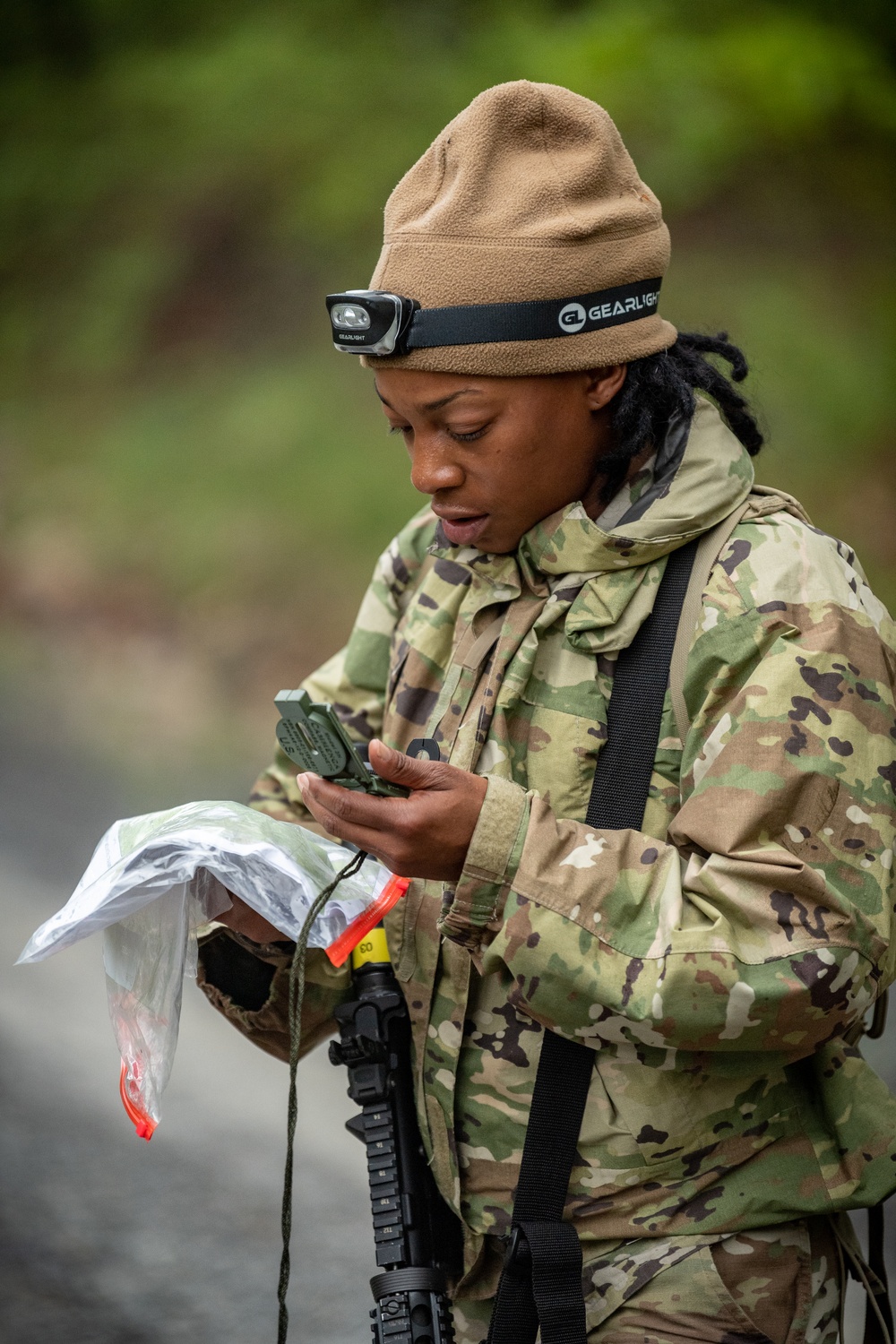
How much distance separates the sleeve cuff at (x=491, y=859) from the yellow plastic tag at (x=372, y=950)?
0.36 meters

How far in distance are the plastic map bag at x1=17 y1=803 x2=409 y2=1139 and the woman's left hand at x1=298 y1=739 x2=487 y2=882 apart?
21 centimetres

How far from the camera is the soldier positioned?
1.50m

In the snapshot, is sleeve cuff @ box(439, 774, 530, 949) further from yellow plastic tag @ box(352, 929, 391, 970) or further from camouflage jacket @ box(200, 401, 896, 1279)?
yellow plastic tag @ box(352, 929, 391, 970)

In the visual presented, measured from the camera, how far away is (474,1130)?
5.82 ft

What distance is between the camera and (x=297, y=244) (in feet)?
15.4

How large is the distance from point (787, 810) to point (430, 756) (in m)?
0.41

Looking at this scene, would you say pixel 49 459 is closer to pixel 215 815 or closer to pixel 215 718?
pixel 215 718

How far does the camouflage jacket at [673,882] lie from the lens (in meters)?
1.49

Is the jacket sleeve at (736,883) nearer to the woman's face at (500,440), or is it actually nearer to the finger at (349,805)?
the finger at (349,805)

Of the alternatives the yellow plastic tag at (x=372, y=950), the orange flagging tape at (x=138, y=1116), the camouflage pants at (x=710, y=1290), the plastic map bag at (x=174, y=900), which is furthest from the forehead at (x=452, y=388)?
the camouflage pants at (x=710, y=1290)

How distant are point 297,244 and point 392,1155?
3.57 meters

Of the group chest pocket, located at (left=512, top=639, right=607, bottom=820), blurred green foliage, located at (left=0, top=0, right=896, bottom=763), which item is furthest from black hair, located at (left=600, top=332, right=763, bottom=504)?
blurred green foliage, located at (left=0, top=0, right=896, bottom=763)

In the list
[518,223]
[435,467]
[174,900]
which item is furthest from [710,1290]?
[518,223]

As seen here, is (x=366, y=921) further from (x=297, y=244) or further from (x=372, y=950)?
(x=297, y=244)
